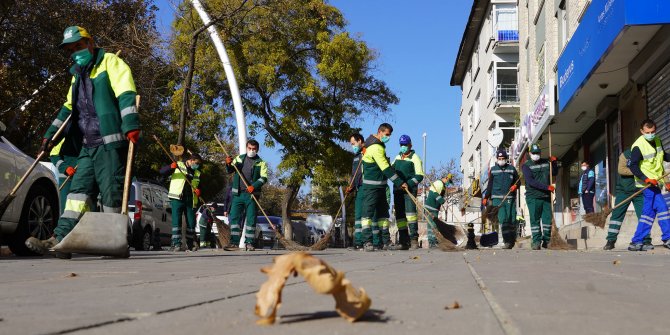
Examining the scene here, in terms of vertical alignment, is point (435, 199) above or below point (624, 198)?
above

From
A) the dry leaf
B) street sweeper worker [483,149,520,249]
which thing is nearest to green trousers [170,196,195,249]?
street sweeper worker [483,149,520,249]

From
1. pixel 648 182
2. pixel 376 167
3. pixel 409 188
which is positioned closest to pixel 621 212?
pixel 648 182

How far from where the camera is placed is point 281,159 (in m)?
30.1

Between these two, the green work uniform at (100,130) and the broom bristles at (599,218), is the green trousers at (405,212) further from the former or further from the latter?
Result: the green work uniform at (100,130)

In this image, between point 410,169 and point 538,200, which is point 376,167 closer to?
point 410,169

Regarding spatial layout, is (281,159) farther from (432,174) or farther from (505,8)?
(432,174)

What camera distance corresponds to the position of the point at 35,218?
10.3 metres

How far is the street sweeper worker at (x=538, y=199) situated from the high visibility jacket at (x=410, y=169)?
1817 mm

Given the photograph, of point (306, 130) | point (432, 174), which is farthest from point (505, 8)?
point (432, 174)

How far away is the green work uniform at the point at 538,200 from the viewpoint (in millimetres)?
14367

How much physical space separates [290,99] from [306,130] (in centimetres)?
122

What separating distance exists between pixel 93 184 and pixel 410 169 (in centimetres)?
793

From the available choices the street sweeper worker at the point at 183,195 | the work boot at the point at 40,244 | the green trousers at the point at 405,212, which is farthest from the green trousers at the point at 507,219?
the work boot at the point at 40,244

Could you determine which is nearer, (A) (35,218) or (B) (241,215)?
(A) (35,218)
